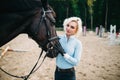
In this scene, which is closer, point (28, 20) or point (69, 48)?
point (28, 20)

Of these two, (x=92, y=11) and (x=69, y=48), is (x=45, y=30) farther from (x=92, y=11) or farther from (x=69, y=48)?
(x=92, y=11)

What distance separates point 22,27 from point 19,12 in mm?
241

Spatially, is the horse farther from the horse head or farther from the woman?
the woman

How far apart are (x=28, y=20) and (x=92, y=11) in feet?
157

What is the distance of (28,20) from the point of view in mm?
3848

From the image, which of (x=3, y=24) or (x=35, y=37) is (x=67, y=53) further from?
(x=3, y=24)

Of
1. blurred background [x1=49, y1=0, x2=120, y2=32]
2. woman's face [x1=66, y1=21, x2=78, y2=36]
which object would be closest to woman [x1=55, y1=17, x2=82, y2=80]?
woman's face [x1=66, y1=21, x2=78, y2=36]

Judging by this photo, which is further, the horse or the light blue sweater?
the light blue sweater

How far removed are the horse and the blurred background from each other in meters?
38.4

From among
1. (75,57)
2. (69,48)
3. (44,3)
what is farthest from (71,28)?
(44,3)

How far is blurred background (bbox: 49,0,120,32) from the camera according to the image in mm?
46094

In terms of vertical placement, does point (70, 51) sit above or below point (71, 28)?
below

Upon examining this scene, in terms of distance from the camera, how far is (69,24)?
14.2 ft

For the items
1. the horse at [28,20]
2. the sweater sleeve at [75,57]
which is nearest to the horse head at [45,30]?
the horse at [28,20]
